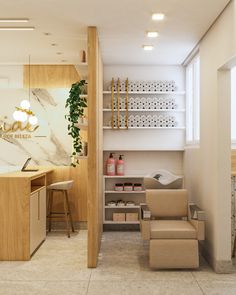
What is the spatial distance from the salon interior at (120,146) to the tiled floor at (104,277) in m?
0.02

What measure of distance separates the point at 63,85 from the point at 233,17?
12.1 feet

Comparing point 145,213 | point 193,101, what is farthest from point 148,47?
point 145,213

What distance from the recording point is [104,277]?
440 centimetres

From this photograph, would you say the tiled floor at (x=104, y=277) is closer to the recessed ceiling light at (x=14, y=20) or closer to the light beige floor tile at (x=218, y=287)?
the light beige floor tile at (x=218, y=287)

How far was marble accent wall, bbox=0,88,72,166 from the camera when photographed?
6.91 metres

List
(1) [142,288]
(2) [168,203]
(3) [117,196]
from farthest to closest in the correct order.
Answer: (3) [117,196], (2) [168,203], (1) [142,288]

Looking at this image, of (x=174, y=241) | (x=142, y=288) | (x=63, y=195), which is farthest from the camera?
(x=63, y=195)

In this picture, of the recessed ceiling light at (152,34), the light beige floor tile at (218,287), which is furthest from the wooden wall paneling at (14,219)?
the recessed ceiling light at (152,34)

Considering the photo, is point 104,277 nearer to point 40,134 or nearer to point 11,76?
point 40,134

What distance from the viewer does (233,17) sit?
3.87 metres

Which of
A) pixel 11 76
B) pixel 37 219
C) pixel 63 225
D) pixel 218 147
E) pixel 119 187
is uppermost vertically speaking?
pixel 11 76

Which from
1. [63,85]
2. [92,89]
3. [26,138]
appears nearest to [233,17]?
[92,89]

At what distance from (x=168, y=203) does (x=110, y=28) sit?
2354 millimetres

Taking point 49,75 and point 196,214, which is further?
point 49,75
